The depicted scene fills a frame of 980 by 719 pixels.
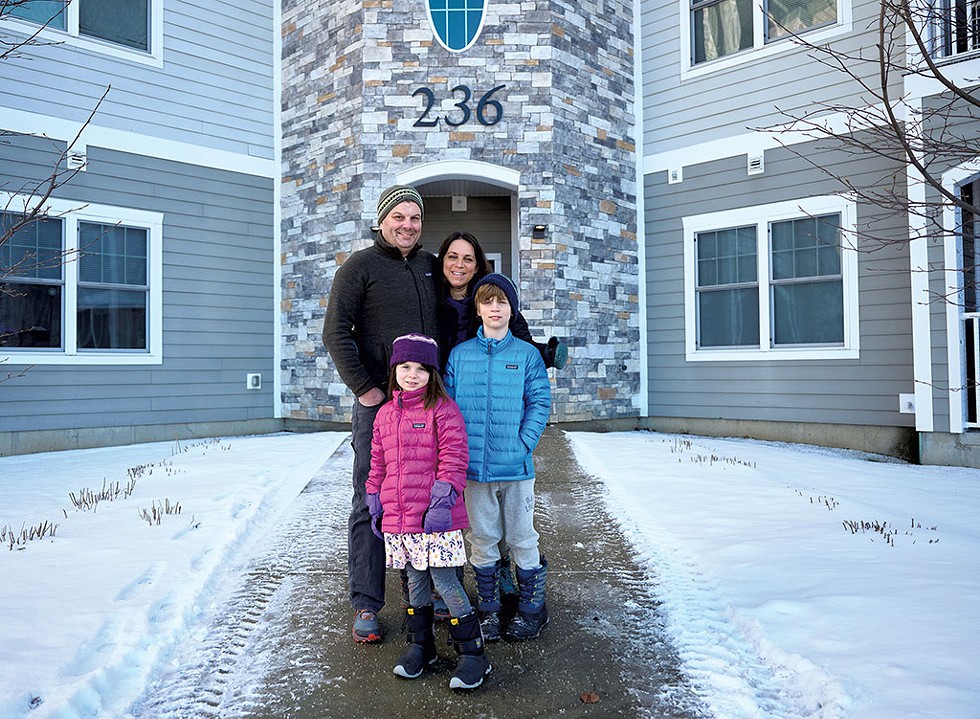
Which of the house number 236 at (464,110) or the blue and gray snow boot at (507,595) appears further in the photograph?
the house number 236 at (464,110)

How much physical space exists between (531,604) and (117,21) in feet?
27.8

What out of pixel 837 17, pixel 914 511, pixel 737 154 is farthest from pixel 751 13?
pixel 914 511

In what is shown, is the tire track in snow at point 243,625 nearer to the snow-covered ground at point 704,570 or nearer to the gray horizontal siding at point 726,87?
the snow-covered ground at point 704,570

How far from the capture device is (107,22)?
814 cm

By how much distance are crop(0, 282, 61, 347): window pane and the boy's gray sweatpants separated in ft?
21.3

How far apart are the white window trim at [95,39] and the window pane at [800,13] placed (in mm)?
7114

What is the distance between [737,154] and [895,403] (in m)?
3.41

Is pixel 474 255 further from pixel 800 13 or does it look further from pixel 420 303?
pixel 800 13

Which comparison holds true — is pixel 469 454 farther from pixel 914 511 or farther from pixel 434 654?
pixel 914 511

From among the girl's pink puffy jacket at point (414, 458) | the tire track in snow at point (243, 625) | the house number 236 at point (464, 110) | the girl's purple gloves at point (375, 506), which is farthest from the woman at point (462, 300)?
the house number 236 at point (464, 110)

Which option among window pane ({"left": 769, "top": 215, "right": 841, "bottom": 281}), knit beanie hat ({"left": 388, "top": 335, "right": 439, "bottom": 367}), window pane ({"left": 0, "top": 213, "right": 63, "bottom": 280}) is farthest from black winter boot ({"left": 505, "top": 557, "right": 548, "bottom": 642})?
window pane ({"left": 0, "top": 213, "right": 63, "bottom": 280})

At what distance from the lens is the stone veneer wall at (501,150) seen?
340 inches

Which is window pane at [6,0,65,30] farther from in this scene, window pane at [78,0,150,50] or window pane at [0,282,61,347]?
window pane at [0,282,61,347]

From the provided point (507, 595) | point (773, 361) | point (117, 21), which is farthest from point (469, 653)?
point (117, 21)
